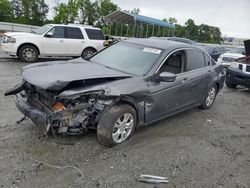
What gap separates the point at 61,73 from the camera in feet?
13.2

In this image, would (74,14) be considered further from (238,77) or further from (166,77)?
(166,77)

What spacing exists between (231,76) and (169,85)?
5.28m

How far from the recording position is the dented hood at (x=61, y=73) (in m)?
3.62

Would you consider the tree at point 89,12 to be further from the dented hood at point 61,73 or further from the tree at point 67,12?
the dented hood at point 61,73

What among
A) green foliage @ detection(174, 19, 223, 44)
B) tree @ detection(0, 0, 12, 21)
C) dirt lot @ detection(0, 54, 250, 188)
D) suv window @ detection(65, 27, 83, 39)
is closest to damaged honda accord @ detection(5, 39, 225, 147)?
dirt lot @ detection(0, 54, 250, 188)

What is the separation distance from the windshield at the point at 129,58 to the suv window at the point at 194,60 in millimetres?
889

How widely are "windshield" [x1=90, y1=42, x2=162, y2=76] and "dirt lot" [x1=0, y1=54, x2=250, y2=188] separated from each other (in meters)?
1.14

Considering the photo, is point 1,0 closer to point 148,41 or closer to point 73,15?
point 73,15

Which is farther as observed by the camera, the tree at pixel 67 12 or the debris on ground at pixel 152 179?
the tree at pixel 67 12

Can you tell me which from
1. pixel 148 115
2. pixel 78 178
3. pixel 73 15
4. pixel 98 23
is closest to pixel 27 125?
pixel 78 178

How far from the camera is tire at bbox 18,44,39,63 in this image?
11.1 meters

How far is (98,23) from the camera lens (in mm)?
44344

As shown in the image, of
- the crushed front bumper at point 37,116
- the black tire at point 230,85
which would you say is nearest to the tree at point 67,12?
the black tire at point 230,85

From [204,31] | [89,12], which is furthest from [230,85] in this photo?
[204,31]
